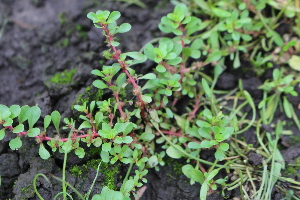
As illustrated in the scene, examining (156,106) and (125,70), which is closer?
(125,70)

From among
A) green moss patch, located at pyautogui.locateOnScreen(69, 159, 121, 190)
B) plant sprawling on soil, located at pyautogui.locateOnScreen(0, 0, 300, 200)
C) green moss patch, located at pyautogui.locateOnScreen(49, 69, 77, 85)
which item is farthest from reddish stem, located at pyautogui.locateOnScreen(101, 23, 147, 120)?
green moss patch, located at pyautogui.locateOnScreen(49, 69, 77, 85)

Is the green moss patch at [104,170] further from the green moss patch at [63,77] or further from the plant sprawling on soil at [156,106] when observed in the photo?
the green moss patch at [63,77]

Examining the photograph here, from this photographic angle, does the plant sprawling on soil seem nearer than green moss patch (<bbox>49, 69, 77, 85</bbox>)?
Yes

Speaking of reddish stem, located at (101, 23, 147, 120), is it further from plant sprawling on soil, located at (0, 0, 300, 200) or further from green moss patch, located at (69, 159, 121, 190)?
green moss patch, located at (69, 159, 121, 190)

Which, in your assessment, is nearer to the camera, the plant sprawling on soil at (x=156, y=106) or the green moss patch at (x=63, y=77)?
the plant sprawling on soil at (x=156, y=106)

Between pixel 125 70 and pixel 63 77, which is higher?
pixel 125 70

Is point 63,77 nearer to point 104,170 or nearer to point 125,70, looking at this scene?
point 125,70

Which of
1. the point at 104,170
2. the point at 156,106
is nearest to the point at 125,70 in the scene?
the point at 156,106

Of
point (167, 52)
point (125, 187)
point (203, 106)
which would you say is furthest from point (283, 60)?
point (125, 187)

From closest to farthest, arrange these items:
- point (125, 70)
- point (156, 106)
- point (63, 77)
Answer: point (125, 70) → point (156, 106) → point (63, 77)

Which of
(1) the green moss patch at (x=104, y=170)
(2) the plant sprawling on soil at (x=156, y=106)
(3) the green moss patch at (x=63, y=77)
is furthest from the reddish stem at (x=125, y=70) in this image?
(3) the green moss patch at (x=63, y=77)

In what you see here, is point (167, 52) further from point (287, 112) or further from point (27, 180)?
point (27, 180)

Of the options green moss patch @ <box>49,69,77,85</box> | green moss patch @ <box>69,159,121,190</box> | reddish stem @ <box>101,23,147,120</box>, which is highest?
reddish stem @ <box>101,23,147,120</box>
